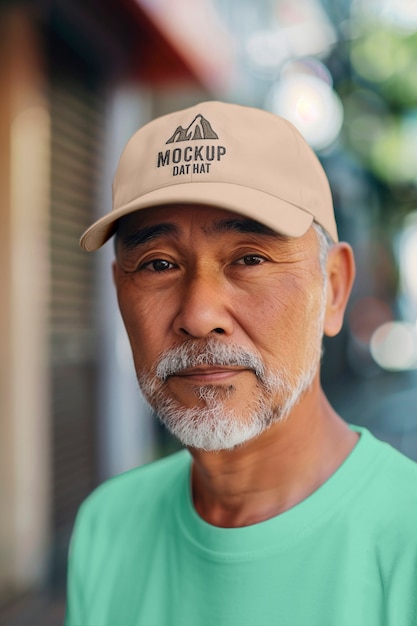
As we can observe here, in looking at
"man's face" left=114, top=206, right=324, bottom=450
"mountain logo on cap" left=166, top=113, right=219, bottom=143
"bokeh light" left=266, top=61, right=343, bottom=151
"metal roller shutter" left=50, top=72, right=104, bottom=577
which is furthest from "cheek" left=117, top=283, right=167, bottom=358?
"bokeh light" left=266, top=61, right=343, bottom=151

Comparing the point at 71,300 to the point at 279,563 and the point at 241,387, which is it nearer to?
the point at 241,387

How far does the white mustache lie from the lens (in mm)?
1474

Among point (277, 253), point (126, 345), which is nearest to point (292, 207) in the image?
point (277, 253)

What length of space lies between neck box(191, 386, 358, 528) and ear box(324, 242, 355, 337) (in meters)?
0.20

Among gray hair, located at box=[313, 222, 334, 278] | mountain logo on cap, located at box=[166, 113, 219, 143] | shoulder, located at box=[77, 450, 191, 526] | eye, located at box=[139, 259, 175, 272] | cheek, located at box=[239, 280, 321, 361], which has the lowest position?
shoulder, located at box=[77, 450, 191, 526]

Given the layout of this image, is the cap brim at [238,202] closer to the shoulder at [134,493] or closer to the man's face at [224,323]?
the man's face at [224,323]

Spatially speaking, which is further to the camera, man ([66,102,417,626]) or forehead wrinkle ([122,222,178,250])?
forehead wrinkle ([122,222,178,250])

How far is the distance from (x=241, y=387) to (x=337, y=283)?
15.6 inches

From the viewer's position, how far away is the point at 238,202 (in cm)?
145

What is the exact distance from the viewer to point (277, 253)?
1.53 meters

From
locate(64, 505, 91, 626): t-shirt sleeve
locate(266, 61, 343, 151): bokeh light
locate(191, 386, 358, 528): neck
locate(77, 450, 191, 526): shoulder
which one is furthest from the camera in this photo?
locate(266, 61, 343, 151): bokeh light

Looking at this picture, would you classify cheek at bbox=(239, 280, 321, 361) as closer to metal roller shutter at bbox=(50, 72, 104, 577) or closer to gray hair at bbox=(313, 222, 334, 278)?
gray hair at bbox=(313, 222, 334, 278)

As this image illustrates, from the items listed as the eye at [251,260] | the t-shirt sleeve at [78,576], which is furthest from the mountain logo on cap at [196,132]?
the t-shirt sleeve at [78,576]

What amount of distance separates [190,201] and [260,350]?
0.34 m
